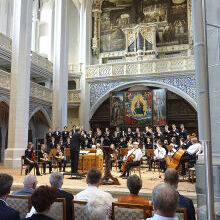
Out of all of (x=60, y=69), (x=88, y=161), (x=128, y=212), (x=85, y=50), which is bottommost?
(x=88, y=161)

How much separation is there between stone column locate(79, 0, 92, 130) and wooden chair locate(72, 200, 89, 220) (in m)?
16.4

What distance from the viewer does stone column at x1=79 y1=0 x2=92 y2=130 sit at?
769 inches

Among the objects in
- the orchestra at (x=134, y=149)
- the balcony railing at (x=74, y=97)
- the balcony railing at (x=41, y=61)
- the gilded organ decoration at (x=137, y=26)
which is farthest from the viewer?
the balcony railing at (x=74, y=97)

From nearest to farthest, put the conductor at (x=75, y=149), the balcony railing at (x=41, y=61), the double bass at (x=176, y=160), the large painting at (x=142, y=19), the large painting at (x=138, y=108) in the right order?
the double bass at (x=176, y=160)
the conductor at (x=75, y=149)
the balcony railing at (x=41, y=61)
the large painting at (x=138, y=108)
the large painting at (x=142, y=19)

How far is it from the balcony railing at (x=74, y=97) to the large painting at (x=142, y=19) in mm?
4185

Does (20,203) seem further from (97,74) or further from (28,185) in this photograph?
(97,74)

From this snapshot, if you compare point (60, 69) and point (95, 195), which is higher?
point (60, 69)

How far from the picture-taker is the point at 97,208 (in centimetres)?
300

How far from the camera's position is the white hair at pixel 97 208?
9.57 ft

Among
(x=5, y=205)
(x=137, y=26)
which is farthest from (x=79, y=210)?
(x=137, y=26)

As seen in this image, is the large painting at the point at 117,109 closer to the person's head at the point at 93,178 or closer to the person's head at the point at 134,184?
the person's head at the point at 93,178

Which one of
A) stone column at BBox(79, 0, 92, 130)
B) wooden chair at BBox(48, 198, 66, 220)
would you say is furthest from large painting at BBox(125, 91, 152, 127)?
wooden chair at BBox(48, 198, 66, 220)

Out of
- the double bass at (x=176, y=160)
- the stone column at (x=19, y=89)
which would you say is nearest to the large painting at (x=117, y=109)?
the stone column at (x=19, y=89)

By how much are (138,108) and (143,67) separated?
286cm
